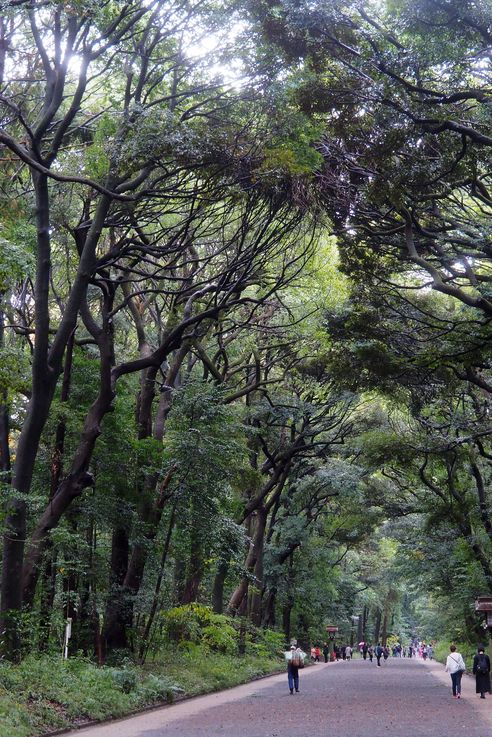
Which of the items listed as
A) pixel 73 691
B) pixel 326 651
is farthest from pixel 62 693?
pixel 326 651

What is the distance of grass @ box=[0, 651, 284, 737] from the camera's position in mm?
10758

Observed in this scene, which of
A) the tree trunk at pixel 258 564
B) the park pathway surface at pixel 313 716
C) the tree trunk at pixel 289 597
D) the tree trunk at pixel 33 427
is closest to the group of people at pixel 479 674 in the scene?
the park pathway surface at pixel 313 716

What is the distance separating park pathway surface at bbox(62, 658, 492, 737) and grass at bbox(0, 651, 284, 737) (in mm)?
360

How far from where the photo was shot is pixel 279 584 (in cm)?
3641

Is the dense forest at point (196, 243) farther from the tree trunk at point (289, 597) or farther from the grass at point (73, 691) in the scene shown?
the tree trunk at point (289, 597)

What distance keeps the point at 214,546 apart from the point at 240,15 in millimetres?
11825

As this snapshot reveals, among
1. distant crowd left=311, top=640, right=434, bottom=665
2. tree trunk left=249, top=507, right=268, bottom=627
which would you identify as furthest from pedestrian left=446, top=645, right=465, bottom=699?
distant crowd left=311, top=640, right=434, bottom=665

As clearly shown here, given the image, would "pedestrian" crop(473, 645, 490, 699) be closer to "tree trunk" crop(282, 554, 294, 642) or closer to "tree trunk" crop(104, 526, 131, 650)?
"tree trunk" crop(104, 526, 131, 650)

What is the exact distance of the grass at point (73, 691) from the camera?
1076 cm

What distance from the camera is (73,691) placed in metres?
12.8

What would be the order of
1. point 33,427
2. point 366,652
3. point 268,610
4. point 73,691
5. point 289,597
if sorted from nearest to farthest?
1. point 73,691
2. point 33,427
3. point 289,597
4. point 268,610
5. point 366,652

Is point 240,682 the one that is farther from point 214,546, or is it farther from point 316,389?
point 316,389

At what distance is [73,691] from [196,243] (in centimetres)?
990

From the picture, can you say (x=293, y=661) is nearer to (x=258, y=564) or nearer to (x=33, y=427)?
(x=33, y=427)
